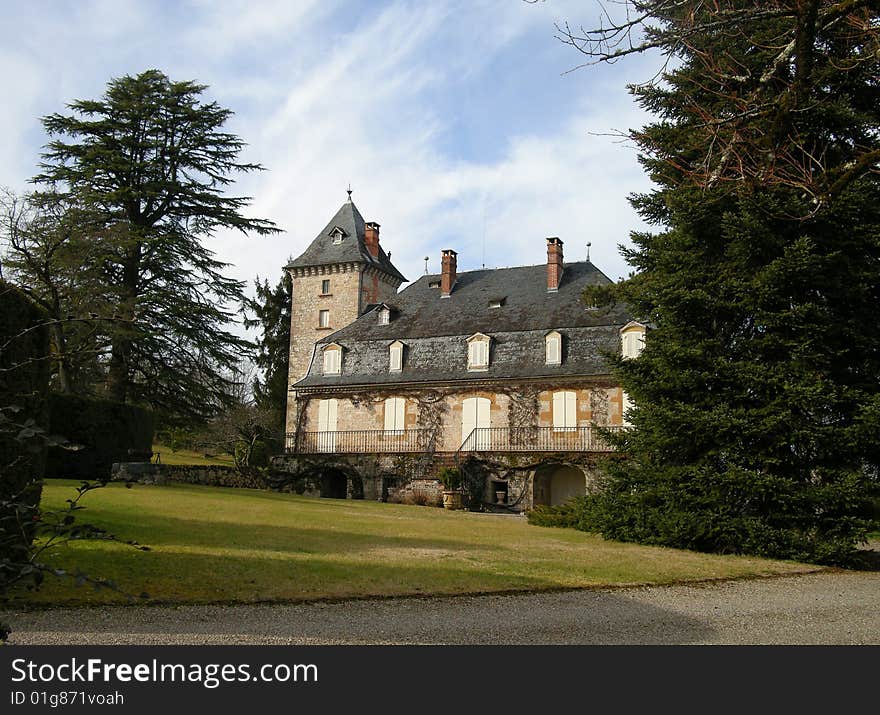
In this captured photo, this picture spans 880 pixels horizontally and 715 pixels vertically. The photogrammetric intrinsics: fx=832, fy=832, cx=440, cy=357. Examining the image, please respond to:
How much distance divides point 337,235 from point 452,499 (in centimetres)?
1964

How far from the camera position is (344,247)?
40219 millimetres

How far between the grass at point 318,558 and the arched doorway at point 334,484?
13703mm

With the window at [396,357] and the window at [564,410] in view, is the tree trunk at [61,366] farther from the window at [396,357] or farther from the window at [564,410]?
the window at [564,410]

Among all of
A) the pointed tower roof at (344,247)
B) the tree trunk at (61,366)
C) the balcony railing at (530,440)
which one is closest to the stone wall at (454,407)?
the balcony railing at (530,440)

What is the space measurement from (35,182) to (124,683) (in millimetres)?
27975

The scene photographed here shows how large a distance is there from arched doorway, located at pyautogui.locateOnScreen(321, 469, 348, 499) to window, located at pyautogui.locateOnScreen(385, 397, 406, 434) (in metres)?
2.46

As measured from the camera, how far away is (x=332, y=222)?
137 feet

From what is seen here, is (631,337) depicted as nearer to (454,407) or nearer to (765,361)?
(454,407)

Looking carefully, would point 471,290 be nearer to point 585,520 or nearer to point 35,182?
point 35,182

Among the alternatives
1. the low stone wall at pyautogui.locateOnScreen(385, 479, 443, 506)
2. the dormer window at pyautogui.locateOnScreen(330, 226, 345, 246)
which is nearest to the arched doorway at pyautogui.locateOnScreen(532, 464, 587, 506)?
the low stone wall at pyautogui.locateOnScreen(385, 479, 443, 506)

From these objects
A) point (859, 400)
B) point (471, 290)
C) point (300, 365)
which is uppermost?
point (471, 290)

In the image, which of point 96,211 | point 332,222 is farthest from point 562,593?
point 332,222

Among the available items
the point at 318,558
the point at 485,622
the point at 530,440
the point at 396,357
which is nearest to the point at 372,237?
the point at 396,357

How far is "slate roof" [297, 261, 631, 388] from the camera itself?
1167 inches
